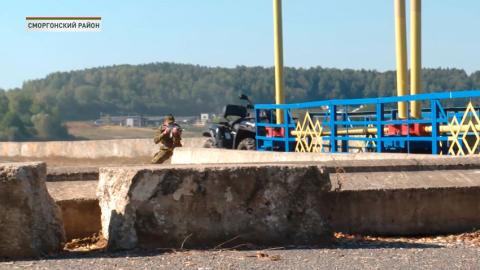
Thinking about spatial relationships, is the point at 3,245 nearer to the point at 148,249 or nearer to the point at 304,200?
the point at 148,249

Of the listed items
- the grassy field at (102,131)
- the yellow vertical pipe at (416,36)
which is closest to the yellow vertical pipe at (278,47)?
the yellow vertical pipe at (416,36)

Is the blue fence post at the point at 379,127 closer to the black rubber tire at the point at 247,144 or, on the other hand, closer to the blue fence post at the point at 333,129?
the blue fence post at the point at 333,129

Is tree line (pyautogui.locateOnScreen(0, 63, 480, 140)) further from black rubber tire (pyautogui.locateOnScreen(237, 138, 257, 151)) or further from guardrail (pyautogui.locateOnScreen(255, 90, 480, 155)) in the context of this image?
guardrail (pyautogui.locateOnScreen(255, 90, 480, 155))

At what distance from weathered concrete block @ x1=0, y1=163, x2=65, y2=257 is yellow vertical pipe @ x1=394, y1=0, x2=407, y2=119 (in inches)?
598

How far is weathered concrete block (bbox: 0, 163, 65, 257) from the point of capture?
6879 millimetres

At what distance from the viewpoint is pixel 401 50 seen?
21.9 meters

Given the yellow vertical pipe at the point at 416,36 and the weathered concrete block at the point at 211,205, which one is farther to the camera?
the yellow vertical pipe at the point at 416,36

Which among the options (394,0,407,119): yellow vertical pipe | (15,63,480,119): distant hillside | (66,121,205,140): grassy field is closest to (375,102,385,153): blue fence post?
(394,0,407,119): yellow vertical pipe

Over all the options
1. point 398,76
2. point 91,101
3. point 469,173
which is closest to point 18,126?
point 91,101

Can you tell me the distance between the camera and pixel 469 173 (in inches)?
348

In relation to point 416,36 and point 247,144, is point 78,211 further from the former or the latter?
point 247,144

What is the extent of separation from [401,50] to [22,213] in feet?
52.8

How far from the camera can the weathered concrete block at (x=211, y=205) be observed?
7.17 meters

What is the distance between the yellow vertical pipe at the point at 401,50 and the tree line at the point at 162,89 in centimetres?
3274
